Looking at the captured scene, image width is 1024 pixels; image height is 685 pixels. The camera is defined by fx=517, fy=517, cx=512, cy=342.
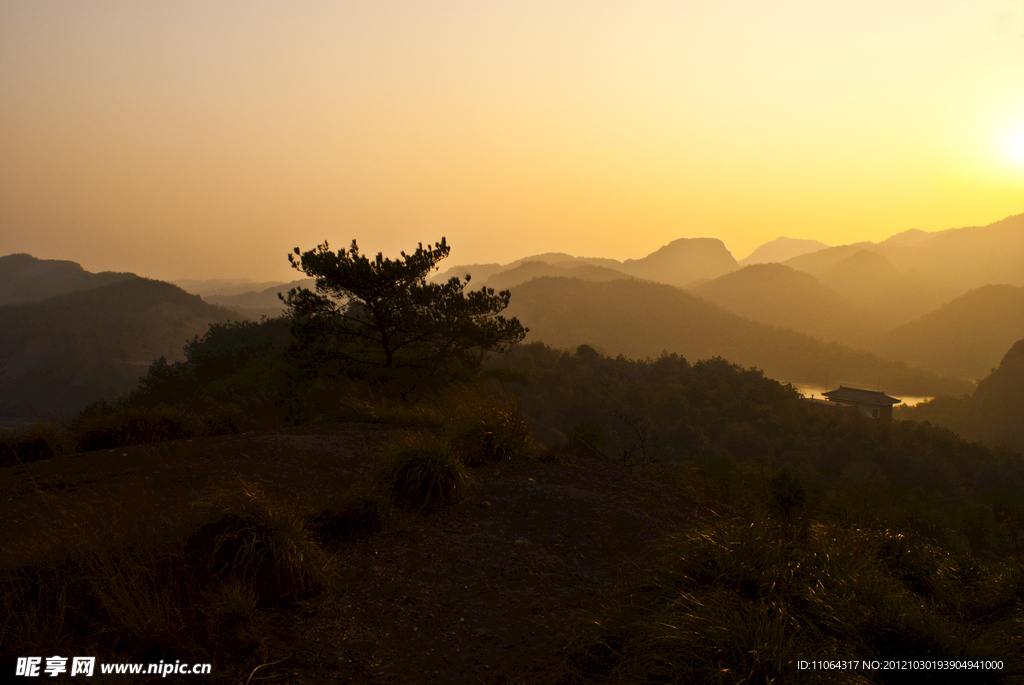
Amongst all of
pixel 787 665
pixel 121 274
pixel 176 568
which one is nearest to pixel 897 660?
pixel 787 665

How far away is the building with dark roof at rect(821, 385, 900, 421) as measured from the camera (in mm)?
75312

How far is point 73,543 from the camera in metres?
3.04

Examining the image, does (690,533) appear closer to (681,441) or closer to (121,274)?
(681,441)

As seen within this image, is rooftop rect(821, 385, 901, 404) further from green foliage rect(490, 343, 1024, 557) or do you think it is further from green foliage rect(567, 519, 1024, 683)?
green foliage rect(567, 519, 1024, 683)

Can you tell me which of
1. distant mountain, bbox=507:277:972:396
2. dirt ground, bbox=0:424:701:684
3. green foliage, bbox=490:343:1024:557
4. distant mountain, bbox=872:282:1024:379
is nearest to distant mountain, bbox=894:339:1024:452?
green foliage, bbox=490:343:1024:557

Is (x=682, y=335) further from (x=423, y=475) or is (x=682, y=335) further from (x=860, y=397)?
(x=423, y=475)

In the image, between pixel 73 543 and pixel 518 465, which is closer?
pixel 73 543

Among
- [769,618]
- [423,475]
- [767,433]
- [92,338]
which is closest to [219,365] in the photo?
[423,475]

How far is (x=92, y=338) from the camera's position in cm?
10256

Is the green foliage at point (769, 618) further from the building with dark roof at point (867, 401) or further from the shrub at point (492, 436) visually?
the building with dark roof at point (867, 401)

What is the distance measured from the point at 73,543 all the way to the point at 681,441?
199 feet

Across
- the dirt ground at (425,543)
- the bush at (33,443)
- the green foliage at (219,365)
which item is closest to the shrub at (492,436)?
the dirt ground at (425,543)

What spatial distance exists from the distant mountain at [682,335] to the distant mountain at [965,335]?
2345cm

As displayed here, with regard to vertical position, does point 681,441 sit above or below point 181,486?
below
